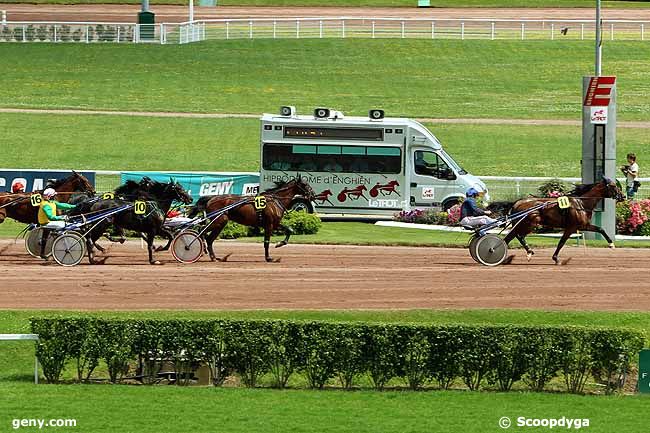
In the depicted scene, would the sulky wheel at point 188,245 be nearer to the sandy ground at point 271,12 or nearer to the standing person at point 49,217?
the standing person at point 49,217

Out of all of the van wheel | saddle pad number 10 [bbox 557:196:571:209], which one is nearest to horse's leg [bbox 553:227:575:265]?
saddle pad number 10 [bbox 557:196:571:209]

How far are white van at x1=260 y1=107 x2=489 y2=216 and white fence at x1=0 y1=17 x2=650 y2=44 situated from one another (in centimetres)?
2837

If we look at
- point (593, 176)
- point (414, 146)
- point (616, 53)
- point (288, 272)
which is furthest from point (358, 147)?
point (616, 53)

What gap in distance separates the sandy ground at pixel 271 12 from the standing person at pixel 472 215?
41490 mm

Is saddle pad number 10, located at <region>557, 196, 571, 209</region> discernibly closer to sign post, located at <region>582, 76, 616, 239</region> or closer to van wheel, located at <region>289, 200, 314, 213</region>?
sign post, located at <region>582, 76, 616, 239</region>

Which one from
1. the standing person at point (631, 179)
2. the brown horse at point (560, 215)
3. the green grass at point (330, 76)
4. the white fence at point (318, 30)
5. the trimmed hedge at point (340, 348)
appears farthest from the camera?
the white fence at point (318, 30)

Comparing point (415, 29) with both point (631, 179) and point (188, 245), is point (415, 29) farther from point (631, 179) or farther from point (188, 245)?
point (188, 245)

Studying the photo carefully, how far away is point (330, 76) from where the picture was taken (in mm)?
55625

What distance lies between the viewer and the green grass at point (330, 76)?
51.4 meters

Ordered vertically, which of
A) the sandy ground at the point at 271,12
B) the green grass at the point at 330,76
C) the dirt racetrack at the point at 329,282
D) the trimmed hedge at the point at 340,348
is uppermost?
the sandy ground at the point at 271,12

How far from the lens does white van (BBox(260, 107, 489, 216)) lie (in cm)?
3344

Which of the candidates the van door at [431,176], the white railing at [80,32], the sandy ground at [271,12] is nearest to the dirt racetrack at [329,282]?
the van door at [431,176]

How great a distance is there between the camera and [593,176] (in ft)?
94.9

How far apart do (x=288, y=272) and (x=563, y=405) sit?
8.89 metres
